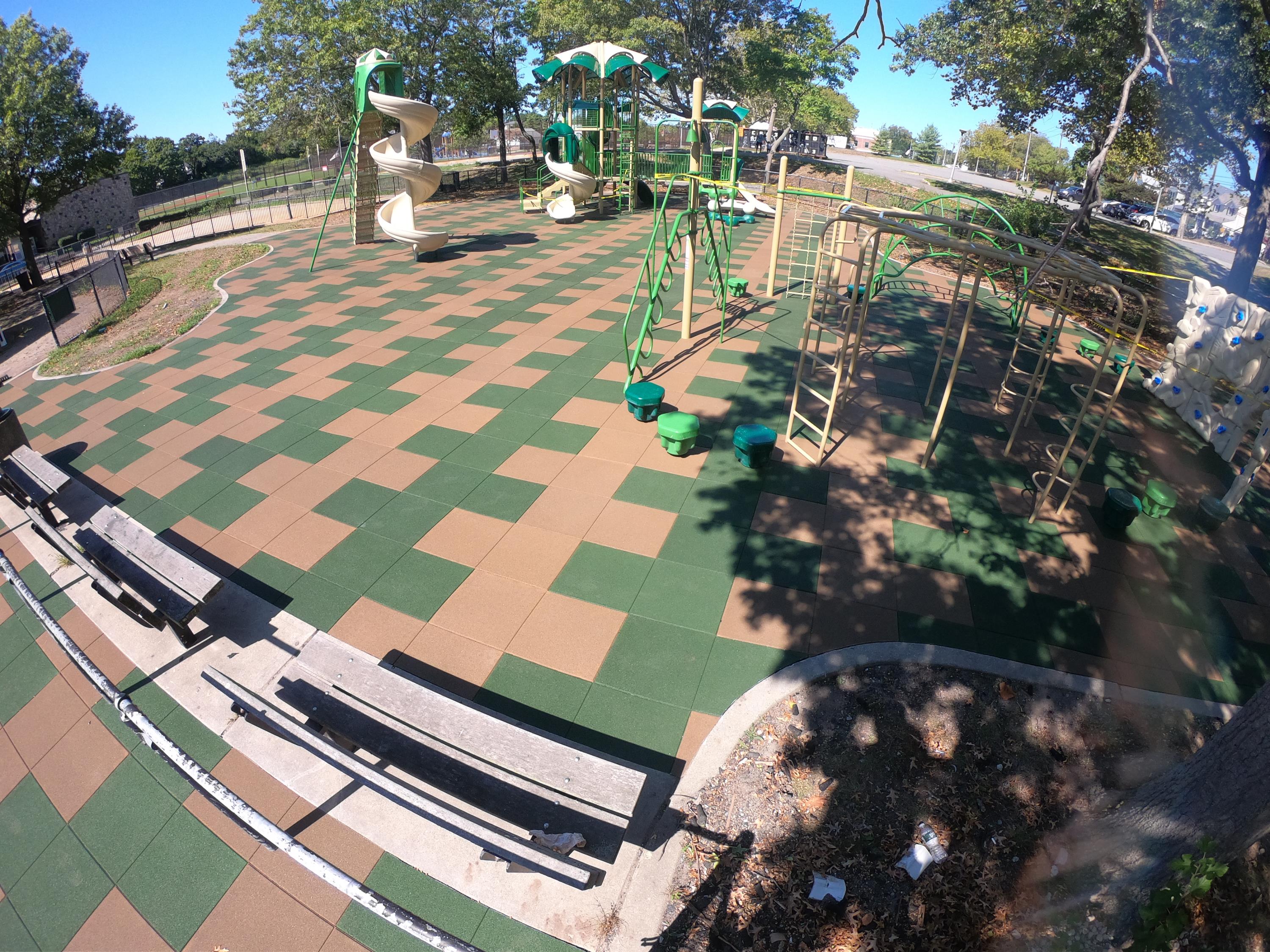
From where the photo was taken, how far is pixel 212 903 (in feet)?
10.7

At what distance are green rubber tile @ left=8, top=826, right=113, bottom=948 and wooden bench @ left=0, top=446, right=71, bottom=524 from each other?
154 inches

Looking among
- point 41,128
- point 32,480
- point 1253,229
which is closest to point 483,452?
point 32,480

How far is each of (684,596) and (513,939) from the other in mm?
2642

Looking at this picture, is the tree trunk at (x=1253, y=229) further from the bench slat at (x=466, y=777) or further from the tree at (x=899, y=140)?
the tree at (x=899, y=140)

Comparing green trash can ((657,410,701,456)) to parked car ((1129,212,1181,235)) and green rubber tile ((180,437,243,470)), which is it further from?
parked car ((1129,212,1181,235))

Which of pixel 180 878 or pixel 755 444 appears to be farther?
pixel 755 444

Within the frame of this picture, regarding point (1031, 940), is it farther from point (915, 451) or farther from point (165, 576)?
point (165, 576)

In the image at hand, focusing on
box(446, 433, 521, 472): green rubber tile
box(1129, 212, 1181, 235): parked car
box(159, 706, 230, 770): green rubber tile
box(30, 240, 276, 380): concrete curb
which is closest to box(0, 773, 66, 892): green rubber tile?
box(159, 706, 230, 770): green rubber tile

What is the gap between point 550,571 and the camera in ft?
17.7

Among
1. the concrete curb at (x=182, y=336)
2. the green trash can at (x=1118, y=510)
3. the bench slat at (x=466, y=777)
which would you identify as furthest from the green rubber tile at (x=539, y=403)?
the concrete curb at (x=182, y=336)

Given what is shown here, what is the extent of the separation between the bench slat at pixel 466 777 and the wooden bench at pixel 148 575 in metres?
1.44

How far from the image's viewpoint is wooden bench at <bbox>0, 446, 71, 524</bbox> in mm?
6098

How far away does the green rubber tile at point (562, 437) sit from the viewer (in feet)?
23.7

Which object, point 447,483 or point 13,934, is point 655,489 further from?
point 13,934
